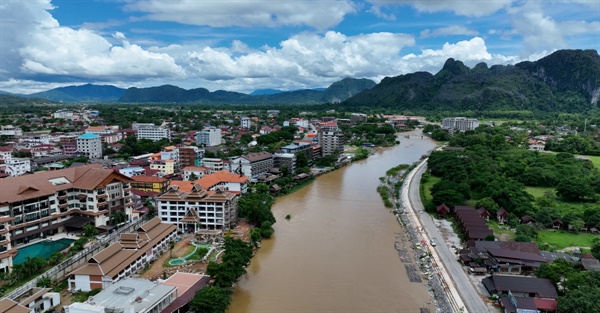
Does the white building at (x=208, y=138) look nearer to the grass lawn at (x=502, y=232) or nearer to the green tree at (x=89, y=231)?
the green tree at (x=89, y=231)

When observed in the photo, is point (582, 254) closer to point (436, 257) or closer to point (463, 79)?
point (436, 257)

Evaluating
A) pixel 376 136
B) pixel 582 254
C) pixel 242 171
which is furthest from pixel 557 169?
pixel 376 136

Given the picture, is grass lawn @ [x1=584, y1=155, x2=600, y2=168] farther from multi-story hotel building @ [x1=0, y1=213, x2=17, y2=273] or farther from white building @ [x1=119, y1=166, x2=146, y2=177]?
multi-story hotel building @ [x1=0, y1=213, x2=17, y2=273]

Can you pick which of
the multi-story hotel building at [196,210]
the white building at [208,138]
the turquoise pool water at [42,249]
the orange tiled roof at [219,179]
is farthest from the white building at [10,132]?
the multi-story hotel building at [196,210]

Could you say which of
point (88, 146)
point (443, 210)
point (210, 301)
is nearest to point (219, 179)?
point (443, 210)

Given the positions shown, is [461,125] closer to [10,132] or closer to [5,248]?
[5,248]

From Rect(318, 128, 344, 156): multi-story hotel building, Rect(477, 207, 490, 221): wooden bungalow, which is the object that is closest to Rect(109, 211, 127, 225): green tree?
Rect(477, 207, 490, 221): wooden bungalow
